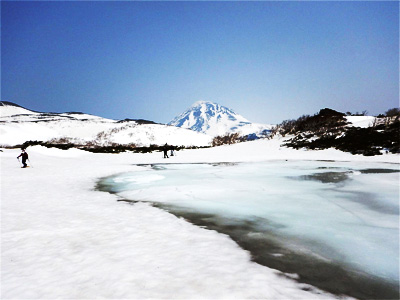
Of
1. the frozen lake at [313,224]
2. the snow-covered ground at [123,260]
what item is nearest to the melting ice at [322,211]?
the frozen lake at [313,224]

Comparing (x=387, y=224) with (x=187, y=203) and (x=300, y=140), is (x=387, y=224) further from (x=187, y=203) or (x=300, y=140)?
(x=300, y=140)

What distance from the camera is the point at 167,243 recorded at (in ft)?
13.2

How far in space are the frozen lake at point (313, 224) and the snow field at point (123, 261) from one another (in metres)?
0.45

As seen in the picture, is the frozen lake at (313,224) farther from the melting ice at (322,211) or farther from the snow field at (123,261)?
the snow field at (123,261)

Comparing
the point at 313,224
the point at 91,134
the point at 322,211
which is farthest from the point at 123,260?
the point at 91,134

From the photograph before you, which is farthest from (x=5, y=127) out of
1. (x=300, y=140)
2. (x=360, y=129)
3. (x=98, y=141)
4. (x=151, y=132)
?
(x=360, y=129)

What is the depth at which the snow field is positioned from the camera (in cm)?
269

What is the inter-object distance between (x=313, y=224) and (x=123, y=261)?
386 centimetres

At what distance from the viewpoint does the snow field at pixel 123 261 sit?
8.84ft

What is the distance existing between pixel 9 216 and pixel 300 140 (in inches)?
1299

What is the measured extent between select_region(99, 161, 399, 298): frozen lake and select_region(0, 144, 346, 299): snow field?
0.45m

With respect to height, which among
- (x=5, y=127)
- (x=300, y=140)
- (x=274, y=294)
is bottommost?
(x=274, y=294)

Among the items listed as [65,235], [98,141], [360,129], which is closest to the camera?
[65,235]

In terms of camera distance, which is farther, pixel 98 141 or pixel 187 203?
pixel 98 141
